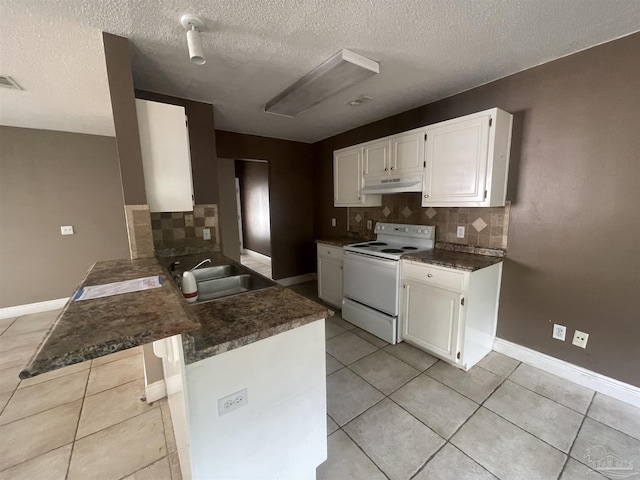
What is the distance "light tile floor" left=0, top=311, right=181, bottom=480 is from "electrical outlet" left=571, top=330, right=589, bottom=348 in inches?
111

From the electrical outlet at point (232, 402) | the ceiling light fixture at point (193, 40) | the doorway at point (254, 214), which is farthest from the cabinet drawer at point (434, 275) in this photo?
the doorway at point (254, 214)

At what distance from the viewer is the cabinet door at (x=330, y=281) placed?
3.39 metres

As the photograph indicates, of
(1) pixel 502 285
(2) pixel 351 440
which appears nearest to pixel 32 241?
(2) pixel 351 440

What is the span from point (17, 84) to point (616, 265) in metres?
4.80

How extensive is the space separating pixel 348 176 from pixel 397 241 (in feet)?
3.46

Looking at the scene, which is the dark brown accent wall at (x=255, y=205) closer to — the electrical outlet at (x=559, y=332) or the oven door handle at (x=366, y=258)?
the oven door handle at (x=366, y=258)

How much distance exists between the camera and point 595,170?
186 cm

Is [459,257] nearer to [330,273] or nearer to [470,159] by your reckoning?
[470,159]

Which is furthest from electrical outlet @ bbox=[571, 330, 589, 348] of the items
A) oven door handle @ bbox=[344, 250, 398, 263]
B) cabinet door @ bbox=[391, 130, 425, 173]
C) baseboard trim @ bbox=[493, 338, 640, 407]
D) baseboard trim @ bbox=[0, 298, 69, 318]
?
baseboard trim @ bbox=[0, 298, 69, 318]

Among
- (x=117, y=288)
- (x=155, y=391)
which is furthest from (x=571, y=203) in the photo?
(x=155, y=391)

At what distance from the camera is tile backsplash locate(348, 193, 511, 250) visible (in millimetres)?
2369

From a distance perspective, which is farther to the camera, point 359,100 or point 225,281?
point 359,100

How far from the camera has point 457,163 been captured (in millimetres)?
2289

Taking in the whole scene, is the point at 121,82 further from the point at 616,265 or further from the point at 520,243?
the point at 616,265
